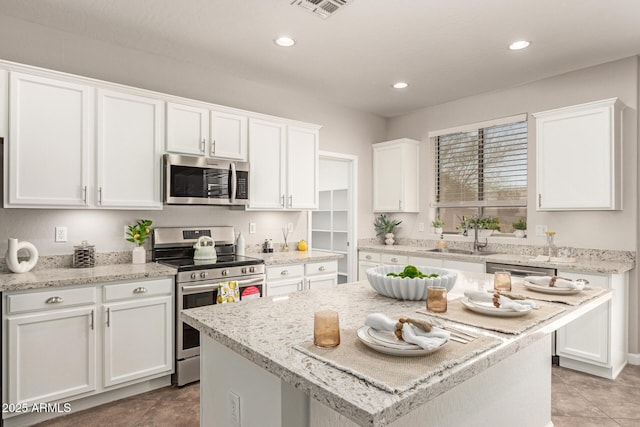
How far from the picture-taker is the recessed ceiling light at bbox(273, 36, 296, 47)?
3.18 m

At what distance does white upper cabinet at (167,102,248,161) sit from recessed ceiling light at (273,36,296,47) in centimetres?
77

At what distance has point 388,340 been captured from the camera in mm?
1163

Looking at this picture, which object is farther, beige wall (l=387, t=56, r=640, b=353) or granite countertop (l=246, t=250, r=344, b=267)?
granite countertop (l=246, t=250, r=344, b=267)

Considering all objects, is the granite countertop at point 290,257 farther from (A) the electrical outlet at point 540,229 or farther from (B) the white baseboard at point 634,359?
(B) the white baseboard at point 634,359

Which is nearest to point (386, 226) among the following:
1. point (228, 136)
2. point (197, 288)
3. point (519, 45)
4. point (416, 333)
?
point (228, 136)

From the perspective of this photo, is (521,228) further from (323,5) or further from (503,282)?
(323,5)

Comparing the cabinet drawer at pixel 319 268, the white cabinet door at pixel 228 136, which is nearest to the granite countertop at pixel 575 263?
the cabinet drawer at pixel 319 268

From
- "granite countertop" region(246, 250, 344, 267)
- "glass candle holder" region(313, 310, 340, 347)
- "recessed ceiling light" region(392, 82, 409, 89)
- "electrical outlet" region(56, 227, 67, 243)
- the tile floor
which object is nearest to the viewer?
"glass candle holder" region(313, 310, 340, 347)

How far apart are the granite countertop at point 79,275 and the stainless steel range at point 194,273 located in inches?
7.6

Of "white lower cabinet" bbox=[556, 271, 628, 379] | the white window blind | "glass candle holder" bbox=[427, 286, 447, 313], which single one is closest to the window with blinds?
the white window blind

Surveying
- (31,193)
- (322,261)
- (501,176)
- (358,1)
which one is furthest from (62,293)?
(501,176)

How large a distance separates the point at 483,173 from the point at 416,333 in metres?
3.98

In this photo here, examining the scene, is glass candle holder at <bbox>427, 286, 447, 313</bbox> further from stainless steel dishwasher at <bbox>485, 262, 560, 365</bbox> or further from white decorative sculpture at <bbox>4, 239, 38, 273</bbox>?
white decorative sculpture at <bbox>4, 239, 38, 273</bbox>

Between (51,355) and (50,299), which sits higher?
(50,299)
